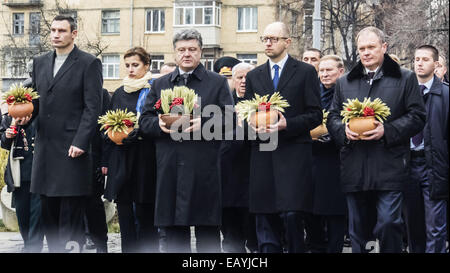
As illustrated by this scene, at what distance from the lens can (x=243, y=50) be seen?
50938mm

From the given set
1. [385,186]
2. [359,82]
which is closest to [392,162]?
[385,186]

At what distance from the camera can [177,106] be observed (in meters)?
7.58

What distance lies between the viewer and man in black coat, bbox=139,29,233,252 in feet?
25.1

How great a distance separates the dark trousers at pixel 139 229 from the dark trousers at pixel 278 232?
1.42 m

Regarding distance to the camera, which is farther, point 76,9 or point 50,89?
point 76,9

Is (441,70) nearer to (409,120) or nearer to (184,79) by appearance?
Result: (409,120)

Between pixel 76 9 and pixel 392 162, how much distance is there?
46658 mm

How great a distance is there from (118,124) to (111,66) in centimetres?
4562

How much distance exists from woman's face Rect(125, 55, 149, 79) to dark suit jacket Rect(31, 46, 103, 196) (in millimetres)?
839

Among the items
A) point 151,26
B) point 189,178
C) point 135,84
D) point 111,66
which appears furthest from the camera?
point 111,66

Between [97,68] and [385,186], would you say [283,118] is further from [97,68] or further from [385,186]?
[97,68]

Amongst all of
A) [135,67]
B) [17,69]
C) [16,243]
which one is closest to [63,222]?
[135,67]

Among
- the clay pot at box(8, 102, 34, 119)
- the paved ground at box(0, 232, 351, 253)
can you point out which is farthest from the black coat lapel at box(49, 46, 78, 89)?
the paved ground at box(0, 232, 351, 253)

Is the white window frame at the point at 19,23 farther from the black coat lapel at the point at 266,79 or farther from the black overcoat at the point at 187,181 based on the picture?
the black overcoat at the point at 187,181
